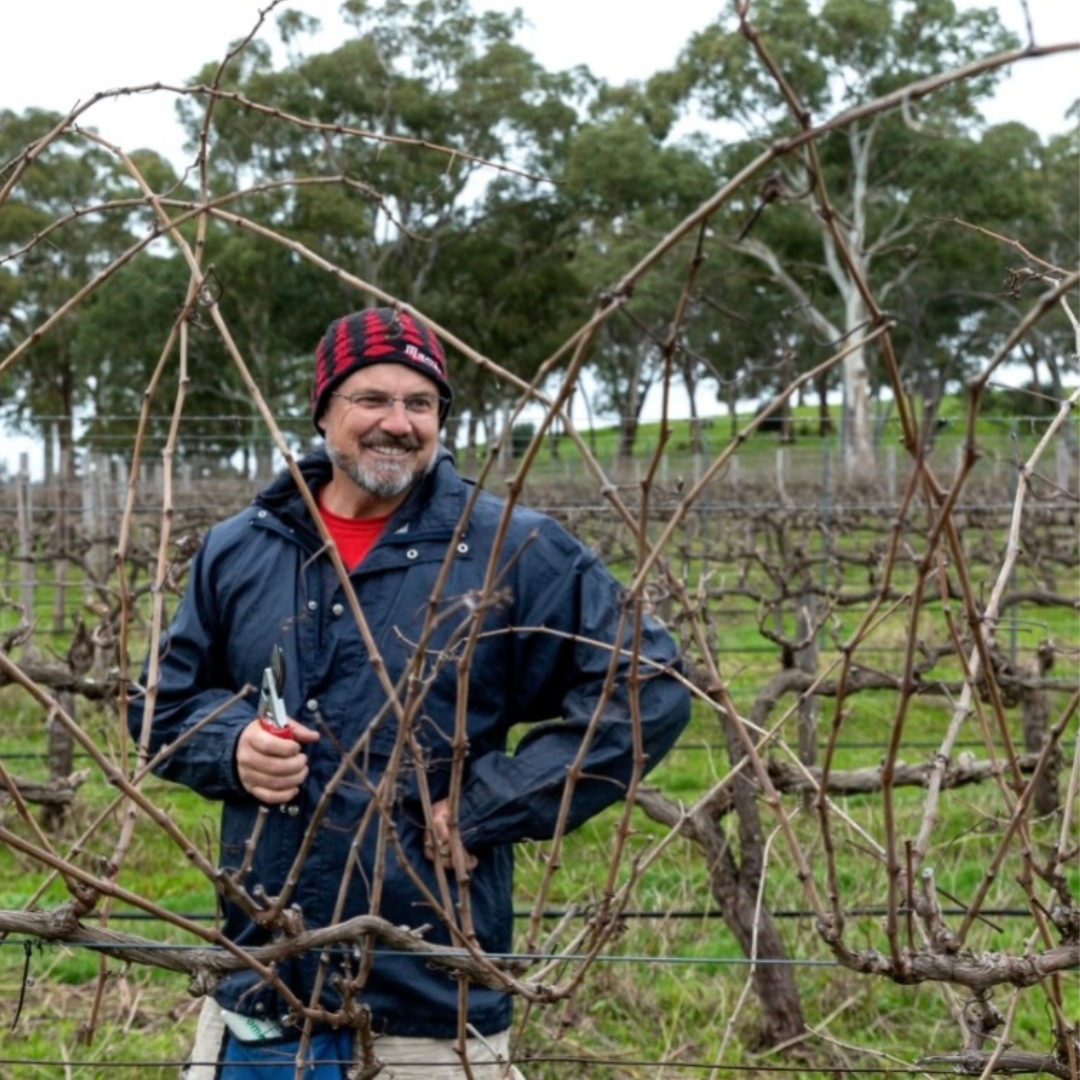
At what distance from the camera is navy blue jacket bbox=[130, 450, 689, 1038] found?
94.5 inches

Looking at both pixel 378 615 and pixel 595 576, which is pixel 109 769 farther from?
pixel 595 576

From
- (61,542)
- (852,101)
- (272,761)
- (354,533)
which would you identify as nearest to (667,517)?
(61,542)

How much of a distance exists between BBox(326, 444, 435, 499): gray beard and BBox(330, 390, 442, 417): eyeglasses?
83 millimetres

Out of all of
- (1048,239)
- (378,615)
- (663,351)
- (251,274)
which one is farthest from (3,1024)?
(1048,239)

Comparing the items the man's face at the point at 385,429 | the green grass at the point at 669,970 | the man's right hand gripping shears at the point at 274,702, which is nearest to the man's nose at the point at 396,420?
the man's face at the point at 385,429

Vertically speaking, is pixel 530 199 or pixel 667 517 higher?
pixel 530 199

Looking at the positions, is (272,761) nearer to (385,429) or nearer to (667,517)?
(385,429)

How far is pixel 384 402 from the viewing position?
Answer: 104 inches

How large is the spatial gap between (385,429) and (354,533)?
8.7 inches

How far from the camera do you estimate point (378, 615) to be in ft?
8.21

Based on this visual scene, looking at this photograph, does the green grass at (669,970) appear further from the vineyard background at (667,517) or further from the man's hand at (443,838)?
the man's hand at (443,838)

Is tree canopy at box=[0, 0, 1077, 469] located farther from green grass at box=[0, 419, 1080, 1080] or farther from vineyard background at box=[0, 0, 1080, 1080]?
green grass at box=[0, 419, 1080, 1080]

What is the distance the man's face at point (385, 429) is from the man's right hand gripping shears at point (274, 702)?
43cm

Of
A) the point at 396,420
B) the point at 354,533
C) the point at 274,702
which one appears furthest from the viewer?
the point at 354,533
